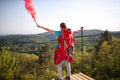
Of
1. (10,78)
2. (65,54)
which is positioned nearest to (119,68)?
(10,78)

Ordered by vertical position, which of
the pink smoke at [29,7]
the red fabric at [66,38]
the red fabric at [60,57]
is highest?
the pink smoke at [29,7]

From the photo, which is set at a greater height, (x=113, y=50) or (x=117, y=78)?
(x=113, y=50)

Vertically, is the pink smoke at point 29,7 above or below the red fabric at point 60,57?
above

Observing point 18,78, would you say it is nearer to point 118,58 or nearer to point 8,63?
point 8,63

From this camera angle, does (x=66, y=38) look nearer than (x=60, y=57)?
Yes

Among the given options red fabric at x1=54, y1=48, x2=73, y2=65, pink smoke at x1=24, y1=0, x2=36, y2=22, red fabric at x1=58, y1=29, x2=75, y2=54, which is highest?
pink smoke at x1=24, y1=0, x2=36, y2=22

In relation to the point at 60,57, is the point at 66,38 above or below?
above

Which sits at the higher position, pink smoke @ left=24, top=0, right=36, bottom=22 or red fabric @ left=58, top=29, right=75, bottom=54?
pink smoke @ left=24, top=0, right=36, bottom=22

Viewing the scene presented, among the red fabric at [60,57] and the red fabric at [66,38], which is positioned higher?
the red fabric at [66,38]

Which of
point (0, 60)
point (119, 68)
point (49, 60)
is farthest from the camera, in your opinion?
point (49, 60)

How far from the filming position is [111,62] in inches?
1198

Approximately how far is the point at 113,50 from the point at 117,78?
5106mm

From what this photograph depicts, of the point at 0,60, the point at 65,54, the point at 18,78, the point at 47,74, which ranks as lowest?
the point at 18,78

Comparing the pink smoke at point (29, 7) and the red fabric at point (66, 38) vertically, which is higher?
the pink smoke at point (29, 7)
